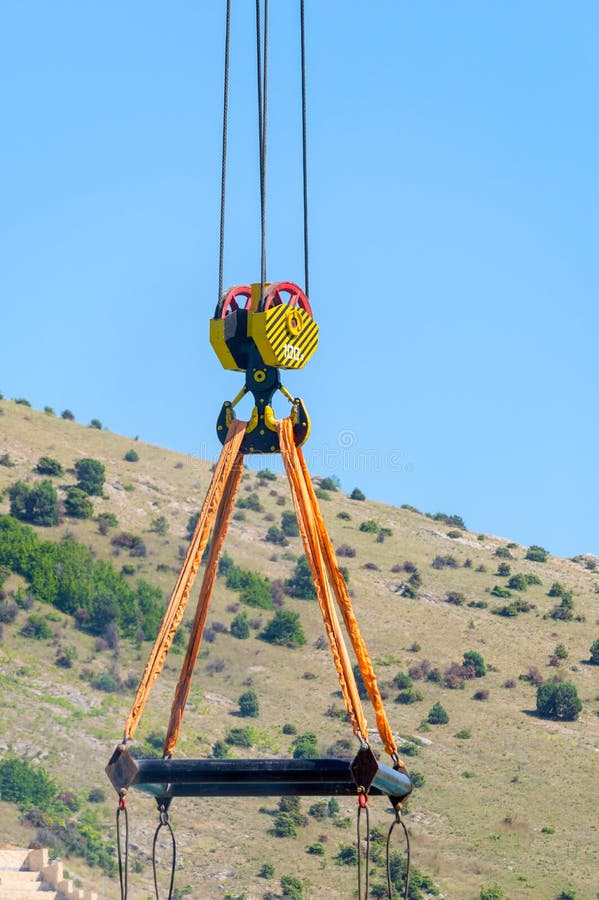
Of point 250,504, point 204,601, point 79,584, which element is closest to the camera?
point 204,601

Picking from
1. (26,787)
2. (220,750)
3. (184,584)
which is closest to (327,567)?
(184,584)

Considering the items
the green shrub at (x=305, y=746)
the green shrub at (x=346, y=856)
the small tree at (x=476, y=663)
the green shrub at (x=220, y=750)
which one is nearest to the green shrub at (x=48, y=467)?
the small tree at (x=476, y=663)

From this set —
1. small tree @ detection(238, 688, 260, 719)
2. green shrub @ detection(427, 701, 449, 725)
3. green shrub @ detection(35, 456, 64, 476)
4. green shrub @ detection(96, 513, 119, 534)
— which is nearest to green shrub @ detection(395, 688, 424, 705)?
green shrub @ detection(427, 701, 449, 725)

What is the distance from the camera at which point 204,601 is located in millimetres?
25906

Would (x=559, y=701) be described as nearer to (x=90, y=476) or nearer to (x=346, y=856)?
(x=346, y=856)

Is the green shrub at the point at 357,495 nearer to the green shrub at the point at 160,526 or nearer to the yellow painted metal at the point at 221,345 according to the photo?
the green shrub at the point at 160,526

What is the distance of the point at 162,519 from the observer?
15525 centimetres

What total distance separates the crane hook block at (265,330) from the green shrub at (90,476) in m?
132

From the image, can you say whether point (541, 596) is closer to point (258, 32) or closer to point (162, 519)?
point (162, 519)

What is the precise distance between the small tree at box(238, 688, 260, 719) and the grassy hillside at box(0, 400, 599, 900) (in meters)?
0.62

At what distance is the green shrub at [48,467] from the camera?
160 meters

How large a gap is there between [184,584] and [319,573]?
1.94 metres

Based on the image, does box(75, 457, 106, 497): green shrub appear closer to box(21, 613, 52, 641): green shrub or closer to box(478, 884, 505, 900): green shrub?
box(21, 613, 52, 641): green shrub

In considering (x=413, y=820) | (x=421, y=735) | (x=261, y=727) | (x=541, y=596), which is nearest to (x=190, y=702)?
(x=261, y=727)
